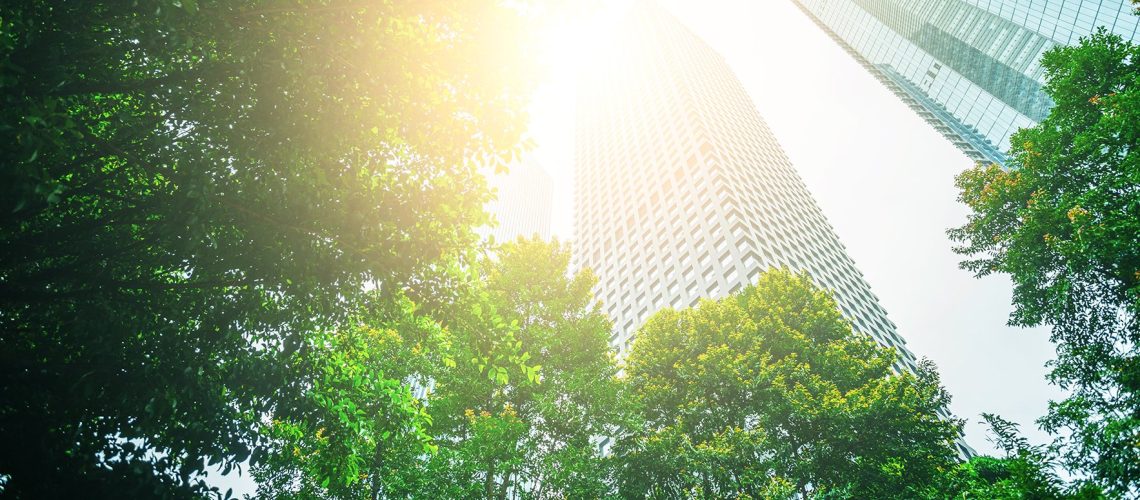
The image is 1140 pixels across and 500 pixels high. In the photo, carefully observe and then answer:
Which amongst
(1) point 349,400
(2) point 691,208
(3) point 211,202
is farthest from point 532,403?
(2) point 691,208

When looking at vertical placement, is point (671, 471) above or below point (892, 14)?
below

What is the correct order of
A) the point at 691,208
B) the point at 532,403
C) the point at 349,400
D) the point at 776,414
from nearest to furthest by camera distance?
the point at 349,400 < the point at 532,403 < the point at 776,414 < the point at 691,208

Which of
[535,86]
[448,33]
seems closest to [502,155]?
[535,86]

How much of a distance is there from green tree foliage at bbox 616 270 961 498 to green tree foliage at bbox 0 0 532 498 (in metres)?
8.54

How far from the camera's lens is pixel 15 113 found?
3.82m

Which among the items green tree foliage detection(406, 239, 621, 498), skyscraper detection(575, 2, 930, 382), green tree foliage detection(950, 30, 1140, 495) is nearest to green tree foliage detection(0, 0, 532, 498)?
green tree foliage detection(406, 239, 621, 498)

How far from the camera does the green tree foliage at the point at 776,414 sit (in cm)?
1100

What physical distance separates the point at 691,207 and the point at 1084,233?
41854 millimetres

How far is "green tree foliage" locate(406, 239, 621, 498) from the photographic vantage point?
9.80 m

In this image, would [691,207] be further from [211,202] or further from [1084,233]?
[211,202]

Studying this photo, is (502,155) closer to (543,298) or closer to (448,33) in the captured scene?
(448,33)

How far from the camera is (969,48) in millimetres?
76500

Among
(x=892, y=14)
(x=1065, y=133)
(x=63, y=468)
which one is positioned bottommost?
(x=63, y=468)

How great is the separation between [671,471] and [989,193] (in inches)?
456
